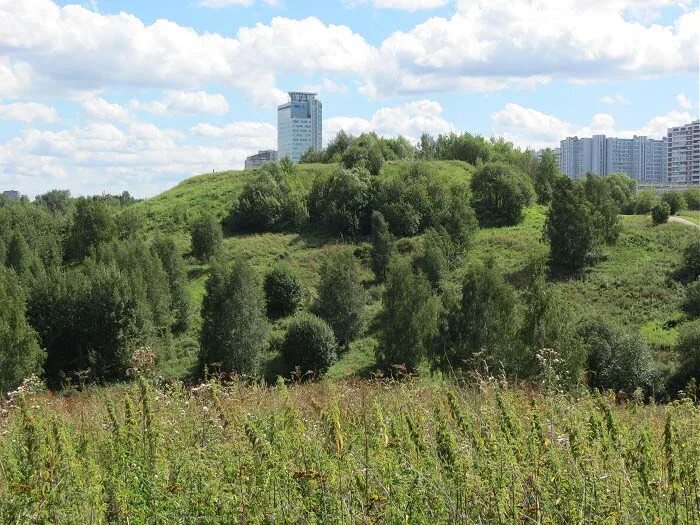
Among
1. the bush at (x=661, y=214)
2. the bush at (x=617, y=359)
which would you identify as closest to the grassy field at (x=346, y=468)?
the bush at (x=617, y=359)

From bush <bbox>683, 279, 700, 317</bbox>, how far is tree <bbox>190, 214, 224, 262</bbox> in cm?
2951

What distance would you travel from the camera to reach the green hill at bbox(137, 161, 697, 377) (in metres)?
37.5

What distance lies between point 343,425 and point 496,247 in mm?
45471

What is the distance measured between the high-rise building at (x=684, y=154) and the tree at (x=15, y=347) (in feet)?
393

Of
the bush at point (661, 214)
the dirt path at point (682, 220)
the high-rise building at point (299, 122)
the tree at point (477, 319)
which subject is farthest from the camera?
the high-rise building at point (299, 122)

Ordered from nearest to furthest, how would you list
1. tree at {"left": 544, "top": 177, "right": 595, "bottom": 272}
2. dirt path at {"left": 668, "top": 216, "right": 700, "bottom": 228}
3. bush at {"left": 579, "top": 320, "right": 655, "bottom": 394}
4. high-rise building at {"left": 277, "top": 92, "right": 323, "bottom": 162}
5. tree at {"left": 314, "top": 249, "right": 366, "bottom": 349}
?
bush at {"left": 579, "top": 320, "right": 655, "bottom": 394} < tree at {"left": 314, "top": 249, "right": 366, "bottom": 349} < tree at {"left": 544, "top": 177, "right": 595, "bottom": 272} < dirt path at {"left": 668, "top": 216, "right": 700, "bottom": 228} < high-rise building at {"left": 277, "top": 92, "right": 323, "bottom": 162}

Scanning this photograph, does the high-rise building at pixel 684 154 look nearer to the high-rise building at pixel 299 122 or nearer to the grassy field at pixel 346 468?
the high-rise building at pixel 299 122

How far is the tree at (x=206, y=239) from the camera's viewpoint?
49.6 m

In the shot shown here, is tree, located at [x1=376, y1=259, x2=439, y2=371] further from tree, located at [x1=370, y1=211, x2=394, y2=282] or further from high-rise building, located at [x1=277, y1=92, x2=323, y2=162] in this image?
high-rise building, located at [x1=277, y1=92, x2=323, y2=162]

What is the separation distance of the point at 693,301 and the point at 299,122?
144m

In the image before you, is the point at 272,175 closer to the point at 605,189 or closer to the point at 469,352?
the point at 605,189

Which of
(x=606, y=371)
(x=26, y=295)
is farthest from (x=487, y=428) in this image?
(x=26, y=295)

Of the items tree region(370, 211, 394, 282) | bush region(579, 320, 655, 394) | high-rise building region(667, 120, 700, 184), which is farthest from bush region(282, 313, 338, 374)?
high-rise building region(667, 120, 700, 184)

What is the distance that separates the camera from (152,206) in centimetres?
6322
